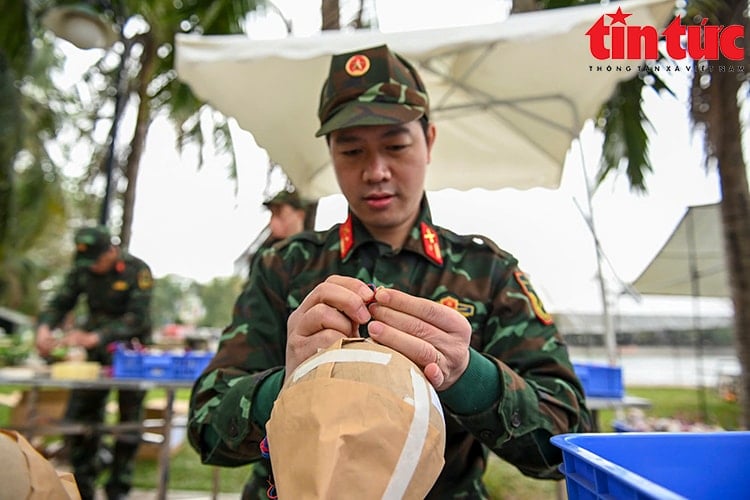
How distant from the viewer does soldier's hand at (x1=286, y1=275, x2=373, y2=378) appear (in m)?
0.64

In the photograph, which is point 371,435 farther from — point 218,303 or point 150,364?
point 218,303

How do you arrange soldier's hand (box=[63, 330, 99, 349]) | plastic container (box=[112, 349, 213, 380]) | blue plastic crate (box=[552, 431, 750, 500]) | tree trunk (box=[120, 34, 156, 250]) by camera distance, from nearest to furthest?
blue plastic crate (box=[552, 431, 750, 500]) < plastic container (box=[112, 349, 213, 380]) < soldier's hand (box=[63, 330, 99, 349]) < tree trunk (box=[120, 34, 156, 250])

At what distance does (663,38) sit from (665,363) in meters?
22.1

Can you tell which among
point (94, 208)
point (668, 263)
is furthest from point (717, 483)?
point (94, 208)

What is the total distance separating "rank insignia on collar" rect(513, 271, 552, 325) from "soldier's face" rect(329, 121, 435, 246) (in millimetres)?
276

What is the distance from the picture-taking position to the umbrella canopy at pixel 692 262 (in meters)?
6.45

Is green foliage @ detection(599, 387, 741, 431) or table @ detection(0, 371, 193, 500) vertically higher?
table @ detection(0, 371, 193, 500)

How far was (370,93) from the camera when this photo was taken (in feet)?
3.63

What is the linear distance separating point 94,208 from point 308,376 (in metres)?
19.2

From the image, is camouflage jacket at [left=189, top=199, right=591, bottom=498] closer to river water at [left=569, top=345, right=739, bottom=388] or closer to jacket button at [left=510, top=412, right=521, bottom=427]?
jacket button at [left=510, top=412, right=521, bottom=427]

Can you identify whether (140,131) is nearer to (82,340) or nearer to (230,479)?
(82,340)

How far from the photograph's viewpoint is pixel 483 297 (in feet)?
3.65

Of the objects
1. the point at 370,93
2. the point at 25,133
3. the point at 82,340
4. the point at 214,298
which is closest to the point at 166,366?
the point at 82,340

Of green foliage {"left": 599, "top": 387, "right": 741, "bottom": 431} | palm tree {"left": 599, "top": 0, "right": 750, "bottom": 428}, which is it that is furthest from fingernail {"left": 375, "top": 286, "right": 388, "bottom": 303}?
green foliage {"left": 599, "top": 387, "right": 741, "bottom": 431}
